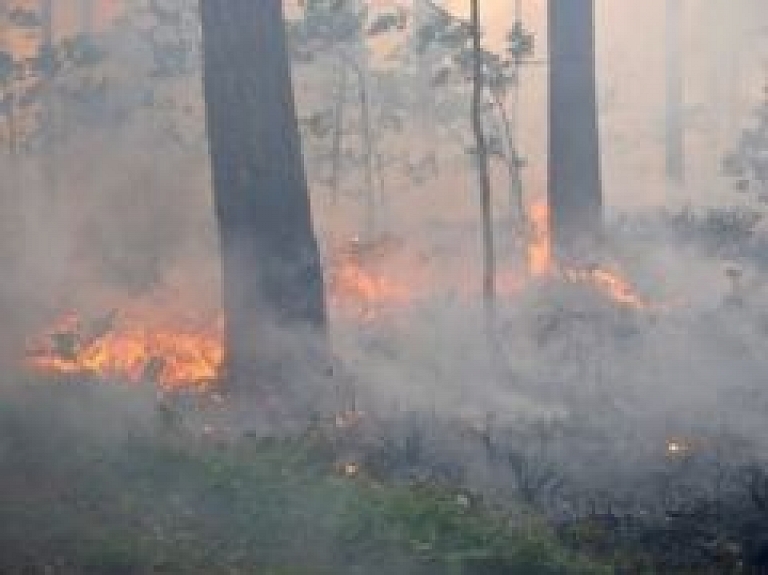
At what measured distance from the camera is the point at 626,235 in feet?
61.0

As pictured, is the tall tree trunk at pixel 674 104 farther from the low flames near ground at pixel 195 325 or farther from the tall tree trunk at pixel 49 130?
the tall tree trunk at pixel 49 130

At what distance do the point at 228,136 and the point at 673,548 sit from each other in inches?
235

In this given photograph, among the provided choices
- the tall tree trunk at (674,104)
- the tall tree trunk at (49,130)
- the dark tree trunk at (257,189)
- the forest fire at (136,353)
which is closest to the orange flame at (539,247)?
the forest fire at (136,353)

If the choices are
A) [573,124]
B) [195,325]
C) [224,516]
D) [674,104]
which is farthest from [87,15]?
[224,516]

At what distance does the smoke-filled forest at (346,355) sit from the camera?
304 inches

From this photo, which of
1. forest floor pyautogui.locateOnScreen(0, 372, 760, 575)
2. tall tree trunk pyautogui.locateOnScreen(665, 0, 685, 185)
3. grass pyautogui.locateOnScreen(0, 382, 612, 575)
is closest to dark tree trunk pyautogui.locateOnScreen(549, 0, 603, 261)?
forest floor pyautogui.locateOnScreen(0, 372, 760, 575)

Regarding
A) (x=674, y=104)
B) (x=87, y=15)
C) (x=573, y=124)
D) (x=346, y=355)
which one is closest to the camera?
(x=346, y=355)

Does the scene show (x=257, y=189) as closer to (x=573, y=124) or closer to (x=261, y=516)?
(x=261, y=516)

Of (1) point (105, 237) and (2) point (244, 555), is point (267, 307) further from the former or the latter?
(1) point (105, 237)

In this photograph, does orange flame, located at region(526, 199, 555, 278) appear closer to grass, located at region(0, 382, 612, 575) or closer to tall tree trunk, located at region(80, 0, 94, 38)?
grass, located at region(0, 382, 612, 575)

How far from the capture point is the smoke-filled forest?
7730 millimetres

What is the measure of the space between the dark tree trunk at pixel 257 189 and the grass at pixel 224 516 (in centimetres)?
216

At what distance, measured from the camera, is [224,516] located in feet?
26.0

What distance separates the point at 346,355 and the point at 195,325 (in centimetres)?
236
